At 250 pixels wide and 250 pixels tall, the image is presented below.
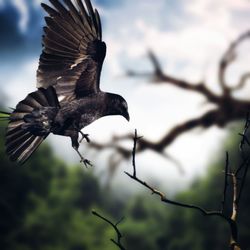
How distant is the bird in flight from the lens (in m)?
2.28

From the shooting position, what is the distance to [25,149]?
2.40m

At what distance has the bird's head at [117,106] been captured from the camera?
2.62 m

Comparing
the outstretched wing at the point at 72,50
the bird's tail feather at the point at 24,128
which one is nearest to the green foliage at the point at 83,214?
the outstretched wing at the point at 72,50

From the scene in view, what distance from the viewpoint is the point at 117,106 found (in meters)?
2.70

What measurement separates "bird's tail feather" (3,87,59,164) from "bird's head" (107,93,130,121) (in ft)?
1.22

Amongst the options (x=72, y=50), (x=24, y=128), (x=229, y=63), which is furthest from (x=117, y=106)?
(x=229, y=63)

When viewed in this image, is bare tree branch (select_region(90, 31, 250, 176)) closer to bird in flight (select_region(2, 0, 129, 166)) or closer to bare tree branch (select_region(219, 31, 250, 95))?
bare tree branch (select_region(219, 31, 250, 95))

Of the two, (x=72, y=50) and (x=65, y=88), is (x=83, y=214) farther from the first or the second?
(x=65, y=88)

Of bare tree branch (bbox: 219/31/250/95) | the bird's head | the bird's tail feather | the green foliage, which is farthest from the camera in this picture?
the green foliage

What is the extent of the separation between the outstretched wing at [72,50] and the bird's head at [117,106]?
10 cm

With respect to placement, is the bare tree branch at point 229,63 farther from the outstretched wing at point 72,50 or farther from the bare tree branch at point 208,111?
the outstretched wing at point 72,50

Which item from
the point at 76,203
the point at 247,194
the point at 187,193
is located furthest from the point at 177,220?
the point at 247,194

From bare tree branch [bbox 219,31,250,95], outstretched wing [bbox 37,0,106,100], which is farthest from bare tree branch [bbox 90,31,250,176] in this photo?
outstretched wing [bbox 37,0,106,100]

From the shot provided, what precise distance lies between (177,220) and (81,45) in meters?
25.9
